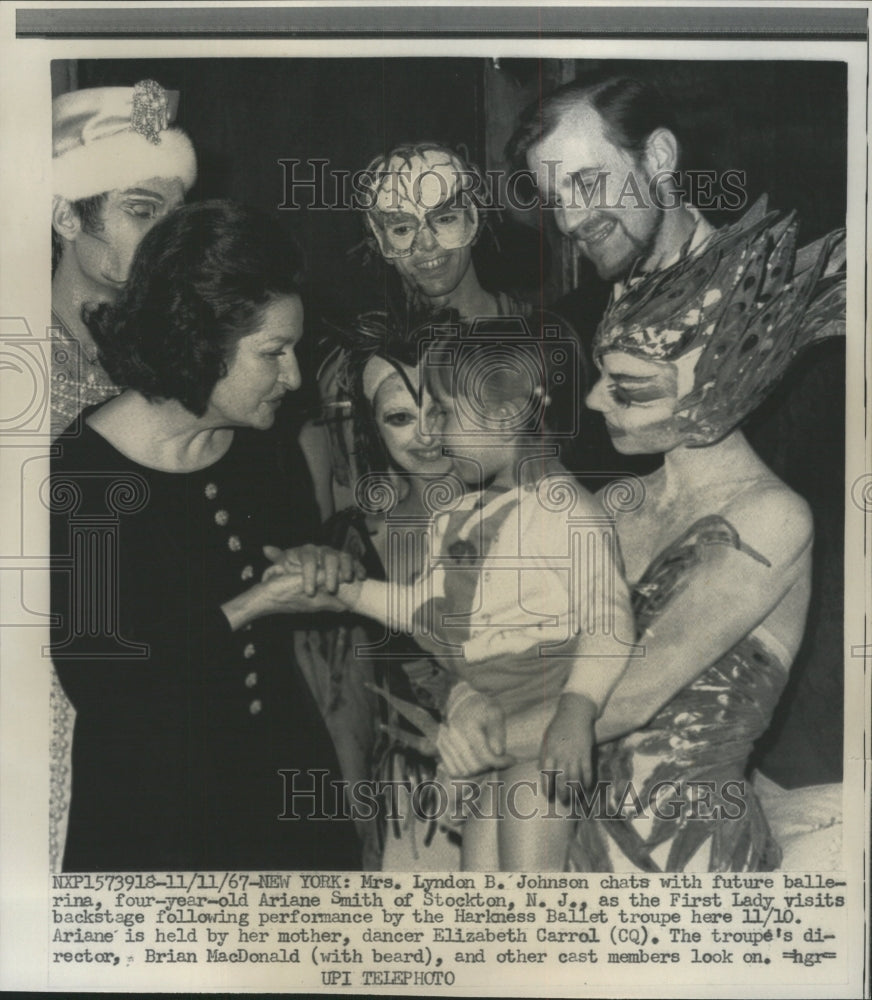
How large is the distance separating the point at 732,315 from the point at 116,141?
1691mm

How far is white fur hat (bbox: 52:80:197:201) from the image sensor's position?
2.27 metres

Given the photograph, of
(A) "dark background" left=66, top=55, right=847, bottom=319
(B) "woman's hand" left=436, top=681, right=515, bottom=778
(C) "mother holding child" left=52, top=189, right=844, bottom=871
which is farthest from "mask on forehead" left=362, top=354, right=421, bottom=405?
(B) "woman's hand" left=436, top=681, right=515, bottom=778

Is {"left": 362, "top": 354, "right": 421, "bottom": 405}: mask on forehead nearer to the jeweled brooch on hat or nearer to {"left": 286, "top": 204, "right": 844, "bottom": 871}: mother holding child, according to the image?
{"left": 286, "top": 204, "right": 844, "bottom": 871}: mother holding child

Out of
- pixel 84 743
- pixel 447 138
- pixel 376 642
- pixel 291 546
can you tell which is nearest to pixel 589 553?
pixel 376 642

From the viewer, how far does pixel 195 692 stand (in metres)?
2.26

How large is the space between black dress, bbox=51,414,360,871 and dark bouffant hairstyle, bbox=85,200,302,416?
0.27 meters

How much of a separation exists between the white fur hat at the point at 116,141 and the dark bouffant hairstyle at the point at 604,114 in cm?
87

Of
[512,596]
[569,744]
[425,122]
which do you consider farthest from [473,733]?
[425,122]

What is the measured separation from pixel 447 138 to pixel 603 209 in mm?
450

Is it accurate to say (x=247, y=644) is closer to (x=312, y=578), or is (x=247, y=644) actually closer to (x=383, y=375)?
(x=312, y=578)

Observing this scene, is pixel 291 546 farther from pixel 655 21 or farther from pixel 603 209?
pixel 655 21

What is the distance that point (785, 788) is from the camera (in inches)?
89.0

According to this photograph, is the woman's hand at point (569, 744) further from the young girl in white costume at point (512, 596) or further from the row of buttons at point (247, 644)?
the row of buttons at point (247, 644)

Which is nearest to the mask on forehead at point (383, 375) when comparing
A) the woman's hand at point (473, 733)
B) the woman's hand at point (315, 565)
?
the woman's hand at point (315, 565)
